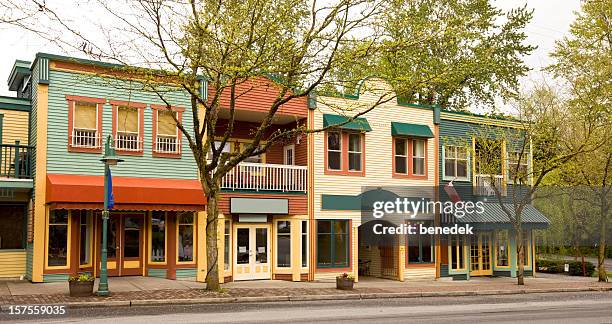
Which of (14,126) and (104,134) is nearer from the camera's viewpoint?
(104,134)

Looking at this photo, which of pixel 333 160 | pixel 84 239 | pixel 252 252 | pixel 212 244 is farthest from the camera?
pixel 333 160

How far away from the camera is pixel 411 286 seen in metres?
25.6

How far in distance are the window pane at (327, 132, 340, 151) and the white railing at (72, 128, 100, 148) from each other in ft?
30.3

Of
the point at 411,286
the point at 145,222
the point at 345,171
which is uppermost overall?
the point at 345,171

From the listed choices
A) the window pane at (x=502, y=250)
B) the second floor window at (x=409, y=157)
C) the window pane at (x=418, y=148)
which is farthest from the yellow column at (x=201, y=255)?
the window pane at (x=502, y=250)

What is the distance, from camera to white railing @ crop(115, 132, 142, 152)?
22.6 m

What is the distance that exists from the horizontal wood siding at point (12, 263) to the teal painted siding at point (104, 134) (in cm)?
331

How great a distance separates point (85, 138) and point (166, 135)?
278cm

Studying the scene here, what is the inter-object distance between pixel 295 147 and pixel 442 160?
7141mm

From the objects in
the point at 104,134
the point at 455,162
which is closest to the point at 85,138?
the point at 104,134

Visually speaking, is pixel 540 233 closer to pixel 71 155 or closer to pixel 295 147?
pixel 295 147

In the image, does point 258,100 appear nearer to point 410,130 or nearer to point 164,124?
point 164,124

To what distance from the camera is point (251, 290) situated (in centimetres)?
2170

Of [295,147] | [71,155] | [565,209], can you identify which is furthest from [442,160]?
[565,209]
